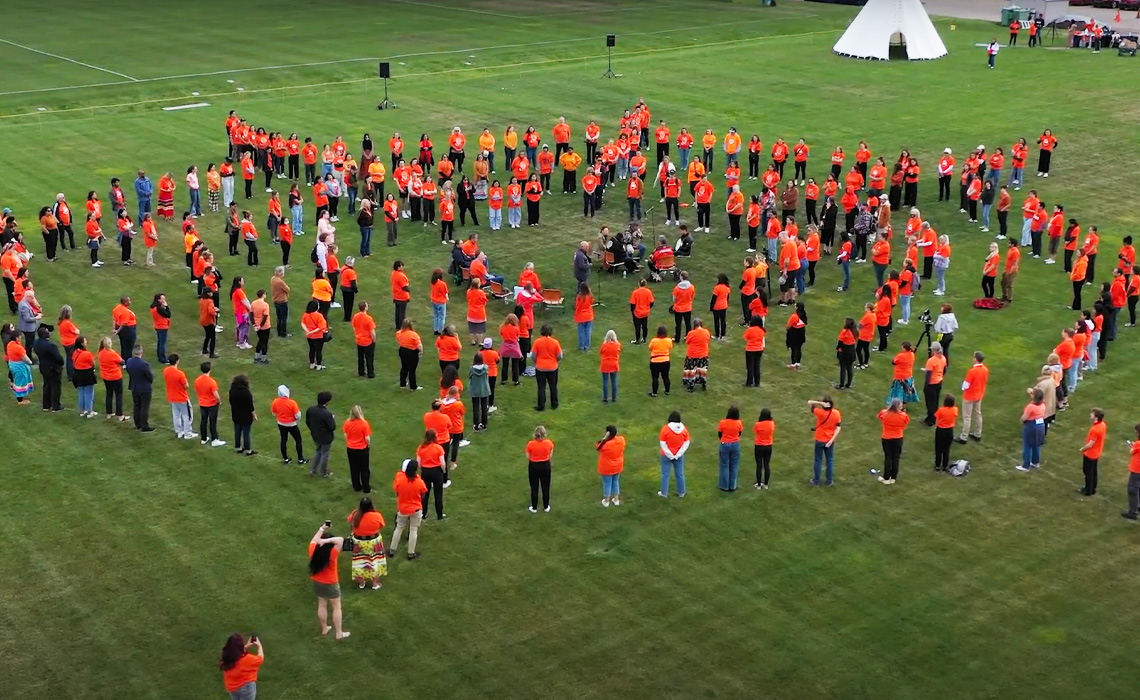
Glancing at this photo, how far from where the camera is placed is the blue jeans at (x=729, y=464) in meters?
20.1

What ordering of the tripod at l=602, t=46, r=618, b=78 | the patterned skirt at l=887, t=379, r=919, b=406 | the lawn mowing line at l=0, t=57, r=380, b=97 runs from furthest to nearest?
the tripod at l=602, t=46, r=618, b=78
the lawn mowing line at l=0, t=57, r=380, b=97
the patterned skirt at l=887, t=379, r=919, b=406

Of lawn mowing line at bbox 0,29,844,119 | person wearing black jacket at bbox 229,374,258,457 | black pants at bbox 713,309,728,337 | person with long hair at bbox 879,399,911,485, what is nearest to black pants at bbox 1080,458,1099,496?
person with long hair at bbox 879,399,911,485

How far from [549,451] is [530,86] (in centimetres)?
3408

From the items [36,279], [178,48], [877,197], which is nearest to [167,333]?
[36,279]

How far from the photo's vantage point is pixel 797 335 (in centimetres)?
2484

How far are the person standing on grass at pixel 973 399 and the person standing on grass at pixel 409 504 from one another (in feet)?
31.2

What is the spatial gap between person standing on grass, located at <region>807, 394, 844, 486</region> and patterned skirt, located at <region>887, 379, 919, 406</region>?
2770 mm

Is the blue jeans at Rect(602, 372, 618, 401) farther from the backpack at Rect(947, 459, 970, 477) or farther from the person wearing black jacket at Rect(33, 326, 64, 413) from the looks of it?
the person wearing black jacket at Rect(33, 326, 64, 413)

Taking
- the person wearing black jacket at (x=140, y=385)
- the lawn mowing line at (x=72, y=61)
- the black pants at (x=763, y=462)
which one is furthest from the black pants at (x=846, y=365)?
the lawn mowing line at (x=72, y=61)

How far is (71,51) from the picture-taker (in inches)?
2323

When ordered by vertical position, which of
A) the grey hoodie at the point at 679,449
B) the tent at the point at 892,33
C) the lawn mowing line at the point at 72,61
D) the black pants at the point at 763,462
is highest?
the tent at the point at 892,33

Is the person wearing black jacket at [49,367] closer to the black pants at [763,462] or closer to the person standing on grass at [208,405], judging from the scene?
the person standing on grass at [208,405]

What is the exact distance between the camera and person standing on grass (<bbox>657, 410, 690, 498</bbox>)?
1986cm

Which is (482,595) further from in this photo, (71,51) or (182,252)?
(71,51)
